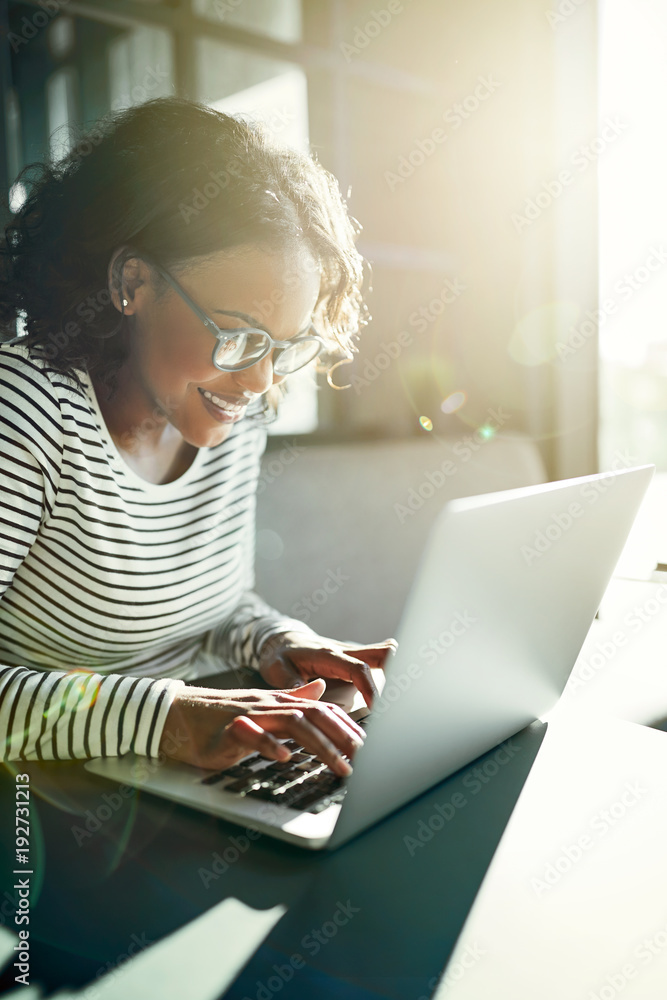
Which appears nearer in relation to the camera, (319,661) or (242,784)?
(242,784)

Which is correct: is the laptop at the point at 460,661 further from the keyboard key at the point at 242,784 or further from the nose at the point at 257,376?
the nose at the point at 257,376

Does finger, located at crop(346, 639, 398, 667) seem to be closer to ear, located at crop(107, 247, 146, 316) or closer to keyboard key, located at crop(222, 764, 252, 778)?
keyboard key, located at crop(222, 764, 252, 778)

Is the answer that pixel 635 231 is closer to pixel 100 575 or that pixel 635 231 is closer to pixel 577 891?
pixel 100 575

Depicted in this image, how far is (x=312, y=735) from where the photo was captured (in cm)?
69

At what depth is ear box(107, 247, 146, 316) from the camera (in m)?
1.03

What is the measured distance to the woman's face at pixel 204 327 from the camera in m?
0.99

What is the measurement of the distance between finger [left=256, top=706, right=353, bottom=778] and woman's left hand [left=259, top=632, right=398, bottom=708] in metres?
0.18

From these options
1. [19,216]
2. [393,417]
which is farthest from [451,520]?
[393,417]

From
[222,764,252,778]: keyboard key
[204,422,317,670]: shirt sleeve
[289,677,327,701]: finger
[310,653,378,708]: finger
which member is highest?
[289,677,327,701]: finger

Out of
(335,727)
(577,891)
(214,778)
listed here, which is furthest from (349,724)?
(577,891)

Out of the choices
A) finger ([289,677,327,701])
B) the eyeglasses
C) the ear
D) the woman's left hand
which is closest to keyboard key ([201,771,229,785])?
finger ([289,677,327,701])

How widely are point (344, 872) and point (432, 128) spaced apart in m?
2.41

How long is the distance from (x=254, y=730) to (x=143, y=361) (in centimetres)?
59

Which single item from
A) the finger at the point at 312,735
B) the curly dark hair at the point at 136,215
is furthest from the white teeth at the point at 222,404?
the finger at the point at 312,735
